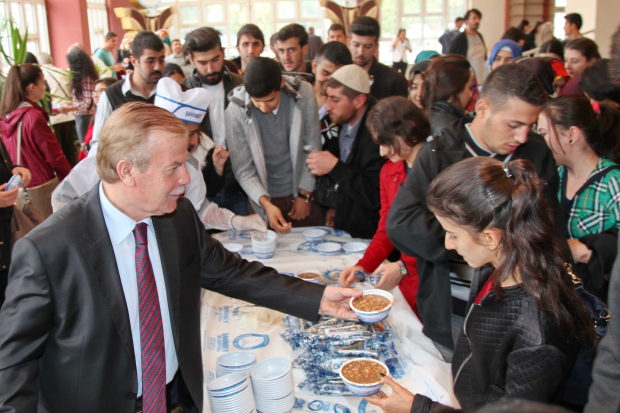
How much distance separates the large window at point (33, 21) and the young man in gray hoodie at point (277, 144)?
8342 mm

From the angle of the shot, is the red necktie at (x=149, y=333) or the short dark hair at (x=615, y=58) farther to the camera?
the red necktie at (x=149, y=333)

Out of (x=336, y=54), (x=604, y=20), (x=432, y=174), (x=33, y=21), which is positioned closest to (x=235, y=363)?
(x=432, y=174)

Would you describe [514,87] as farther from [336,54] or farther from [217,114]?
[217,114]

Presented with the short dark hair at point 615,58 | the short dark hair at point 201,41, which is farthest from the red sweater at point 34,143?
the short dark hair at point 615,58

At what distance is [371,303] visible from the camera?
5.80ft

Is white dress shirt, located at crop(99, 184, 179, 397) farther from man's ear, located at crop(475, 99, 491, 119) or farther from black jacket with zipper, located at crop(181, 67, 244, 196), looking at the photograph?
black jacket with zipper, located at crop(181, 67, 244, 196)

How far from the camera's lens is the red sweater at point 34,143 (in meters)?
3.94

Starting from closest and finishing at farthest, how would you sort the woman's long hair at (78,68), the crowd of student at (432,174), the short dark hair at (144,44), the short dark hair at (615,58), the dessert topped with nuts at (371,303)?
the short dark hair at (615,58), the crowd of student at (432,174), the dessert topped with nuts at (371,303), the short dark hair at (144,44), the woman's long hair at (78,68)

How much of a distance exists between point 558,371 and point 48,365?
1.23 meters

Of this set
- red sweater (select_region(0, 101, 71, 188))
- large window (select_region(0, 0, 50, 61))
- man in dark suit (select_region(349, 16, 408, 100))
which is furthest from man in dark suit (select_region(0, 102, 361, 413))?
large window (select_region(0, 0, 50, 61))

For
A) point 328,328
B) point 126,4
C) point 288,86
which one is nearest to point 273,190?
point 288,86

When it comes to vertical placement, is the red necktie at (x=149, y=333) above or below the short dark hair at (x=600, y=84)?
below

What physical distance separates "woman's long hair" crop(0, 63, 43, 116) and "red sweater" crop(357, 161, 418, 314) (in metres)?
3.05

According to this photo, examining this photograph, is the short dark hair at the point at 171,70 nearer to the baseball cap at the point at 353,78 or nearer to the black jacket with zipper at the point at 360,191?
the baseball cap at the point at 353,78
